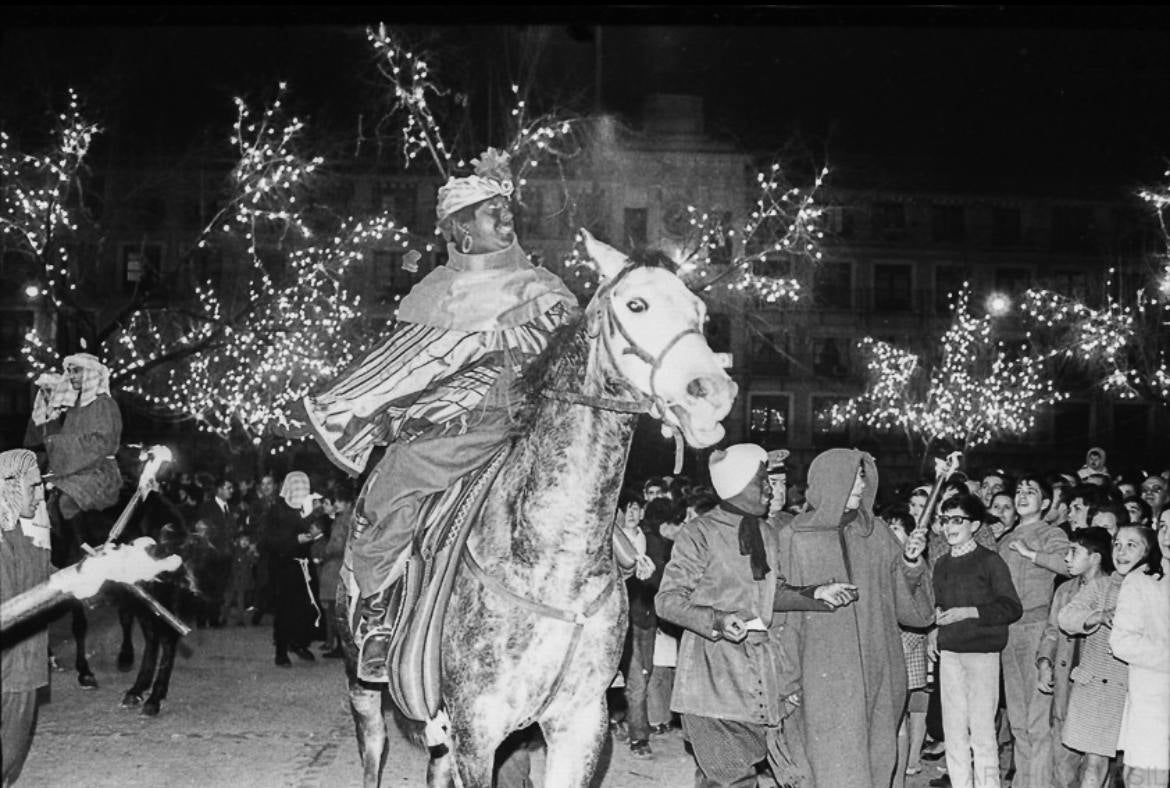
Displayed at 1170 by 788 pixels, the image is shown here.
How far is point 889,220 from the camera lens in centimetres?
5091

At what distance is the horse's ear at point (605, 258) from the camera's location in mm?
5004

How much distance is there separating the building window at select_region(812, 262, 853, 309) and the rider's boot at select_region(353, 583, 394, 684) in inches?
1759

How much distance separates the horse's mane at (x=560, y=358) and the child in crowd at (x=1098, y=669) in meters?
3.40

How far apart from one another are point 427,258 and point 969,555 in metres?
27.9

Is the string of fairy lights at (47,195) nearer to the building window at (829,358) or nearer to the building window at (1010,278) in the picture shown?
the building window at (829,358)

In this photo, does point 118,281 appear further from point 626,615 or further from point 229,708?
point 626,615

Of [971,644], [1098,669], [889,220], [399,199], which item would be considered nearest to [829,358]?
[889,220]

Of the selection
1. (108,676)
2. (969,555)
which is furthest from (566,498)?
(108,676)

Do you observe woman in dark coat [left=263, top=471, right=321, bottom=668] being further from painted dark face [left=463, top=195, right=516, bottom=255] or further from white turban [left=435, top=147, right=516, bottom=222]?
painted dark face [left=463, top=195, right=516, bottom=255]

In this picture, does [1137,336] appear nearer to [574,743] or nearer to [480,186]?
[480,186]

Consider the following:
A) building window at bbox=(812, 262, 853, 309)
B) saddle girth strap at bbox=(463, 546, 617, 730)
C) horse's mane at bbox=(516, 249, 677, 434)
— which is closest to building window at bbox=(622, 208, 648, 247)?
building window at bbox=(812, 262, 853, 309)

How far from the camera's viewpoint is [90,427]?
9.28 m

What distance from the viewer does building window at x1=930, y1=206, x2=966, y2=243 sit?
5125 cm

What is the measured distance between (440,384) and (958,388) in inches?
1569
